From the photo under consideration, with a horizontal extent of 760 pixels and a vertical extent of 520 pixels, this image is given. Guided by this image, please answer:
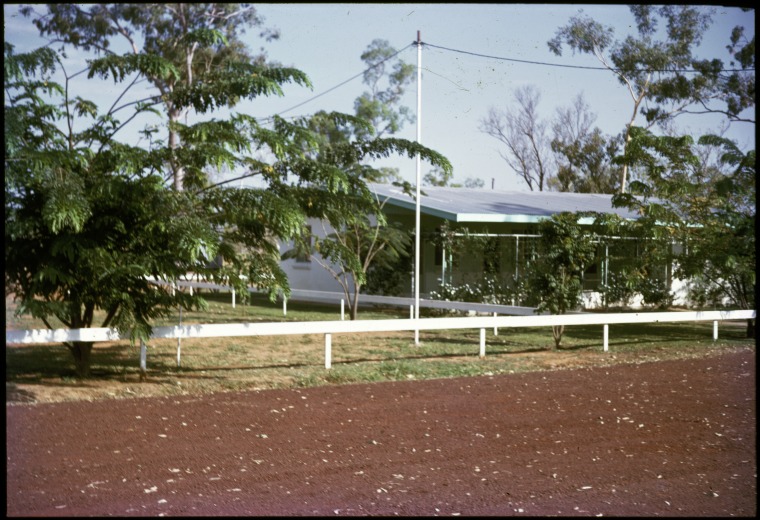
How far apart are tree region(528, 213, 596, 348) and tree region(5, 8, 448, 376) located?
4993 mm

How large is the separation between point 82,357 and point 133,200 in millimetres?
2408

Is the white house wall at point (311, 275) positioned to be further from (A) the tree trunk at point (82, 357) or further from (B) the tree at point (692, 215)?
(A) the tree trunk at point (82, 357)

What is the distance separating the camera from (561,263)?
48.2 feet

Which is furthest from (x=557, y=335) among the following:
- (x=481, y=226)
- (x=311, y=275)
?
(x=311, y=275)

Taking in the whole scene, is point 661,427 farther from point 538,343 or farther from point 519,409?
point 538,343

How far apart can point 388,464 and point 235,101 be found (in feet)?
20.8

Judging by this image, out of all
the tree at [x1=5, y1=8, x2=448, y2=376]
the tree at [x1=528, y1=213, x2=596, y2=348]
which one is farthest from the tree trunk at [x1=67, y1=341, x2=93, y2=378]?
the tree at [x1=528, y1=213, x2=596, y2=348]

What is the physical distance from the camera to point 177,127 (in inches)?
403

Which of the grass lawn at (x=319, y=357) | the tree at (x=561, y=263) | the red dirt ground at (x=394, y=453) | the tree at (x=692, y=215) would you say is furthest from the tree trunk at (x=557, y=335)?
Result: the red dirt ground at (x=394, y=453)

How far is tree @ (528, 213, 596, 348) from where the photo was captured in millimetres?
14484

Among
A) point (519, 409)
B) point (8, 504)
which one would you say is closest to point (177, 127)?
point (519, 409)

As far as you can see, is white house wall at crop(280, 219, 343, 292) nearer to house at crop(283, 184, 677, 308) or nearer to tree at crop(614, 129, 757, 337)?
house at crop(283, 184, 677, 308)

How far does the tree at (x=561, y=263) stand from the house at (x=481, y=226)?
4.32 meters

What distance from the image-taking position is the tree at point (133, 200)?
884 cm
